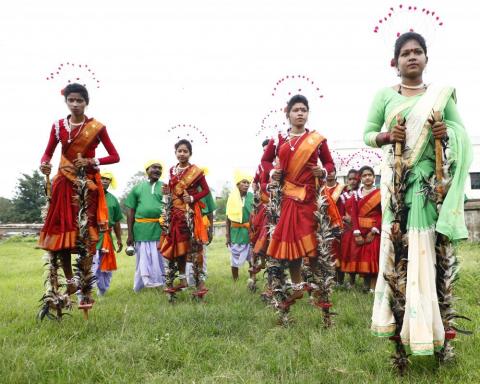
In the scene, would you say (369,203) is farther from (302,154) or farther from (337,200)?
(302,154)

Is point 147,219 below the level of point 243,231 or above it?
above

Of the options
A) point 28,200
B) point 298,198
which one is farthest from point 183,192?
point 28,200

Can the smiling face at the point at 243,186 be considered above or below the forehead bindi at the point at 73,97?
below

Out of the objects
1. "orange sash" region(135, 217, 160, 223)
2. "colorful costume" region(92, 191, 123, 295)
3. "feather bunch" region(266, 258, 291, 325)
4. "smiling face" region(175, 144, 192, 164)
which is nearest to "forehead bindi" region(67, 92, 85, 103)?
"smiling face" region(175, 144, 192, 164)

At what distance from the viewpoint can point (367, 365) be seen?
347cm

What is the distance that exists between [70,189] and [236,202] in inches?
190

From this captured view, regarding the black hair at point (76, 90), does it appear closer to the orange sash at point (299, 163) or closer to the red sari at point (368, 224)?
the orange sash at point (299, 163)

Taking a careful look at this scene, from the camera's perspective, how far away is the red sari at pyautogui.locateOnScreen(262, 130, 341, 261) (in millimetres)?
4695

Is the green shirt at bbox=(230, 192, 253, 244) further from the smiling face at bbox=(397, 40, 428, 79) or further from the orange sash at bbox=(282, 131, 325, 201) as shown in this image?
the smiling face at bbox=(397, 40, 428, 79)

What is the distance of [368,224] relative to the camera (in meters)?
7.44

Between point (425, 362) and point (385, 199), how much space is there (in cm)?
130

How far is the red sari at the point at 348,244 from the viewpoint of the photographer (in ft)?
24.7

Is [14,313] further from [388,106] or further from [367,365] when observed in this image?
[388,106]

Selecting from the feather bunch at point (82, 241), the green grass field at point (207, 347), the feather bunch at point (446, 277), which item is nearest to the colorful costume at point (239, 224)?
the green grass field at point (207, 347)
